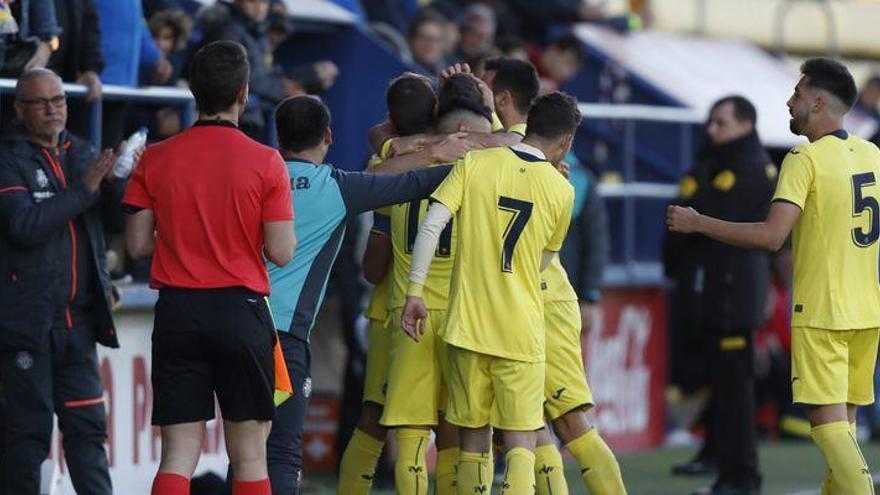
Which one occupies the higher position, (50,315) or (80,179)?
(80,179)

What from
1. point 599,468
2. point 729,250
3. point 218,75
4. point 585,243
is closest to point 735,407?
point 729,250

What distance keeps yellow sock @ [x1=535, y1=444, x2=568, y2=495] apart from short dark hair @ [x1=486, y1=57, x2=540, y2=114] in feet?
4.98

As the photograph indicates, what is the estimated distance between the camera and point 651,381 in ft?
51.6

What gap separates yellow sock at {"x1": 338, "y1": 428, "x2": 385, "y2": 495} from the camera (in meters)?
9.51

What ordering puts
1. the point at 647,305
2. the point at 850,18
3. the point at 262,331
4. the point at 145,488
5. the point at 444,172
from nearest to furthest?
the point at 262,331 < the point at 444,172 < the point at 145,488 < the point at 647,305 < the point at 850,18

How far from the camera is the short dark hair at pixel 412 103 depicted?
9.22m

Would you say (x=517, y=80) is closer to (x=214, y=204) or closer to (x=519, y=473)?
(x=519, y=473)

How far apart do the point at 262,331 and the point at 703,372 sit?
834 cm

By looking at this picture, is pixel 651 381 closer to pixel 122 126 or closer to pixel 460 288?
pixel 122 126

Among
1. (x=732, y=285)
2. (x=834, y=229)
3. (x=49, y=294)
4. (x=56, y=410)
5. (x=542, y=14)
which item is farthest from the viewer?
(x=542, y=14)

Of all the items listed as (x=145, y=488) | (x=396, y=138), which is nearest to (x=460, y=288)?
(x=396, y=138)

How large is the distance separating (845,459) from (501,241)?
71.2 inches

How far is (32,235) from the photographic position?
9328mm

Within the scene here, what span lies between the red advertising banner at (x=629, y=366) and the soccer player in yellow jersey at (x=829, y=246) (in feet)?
17.9
